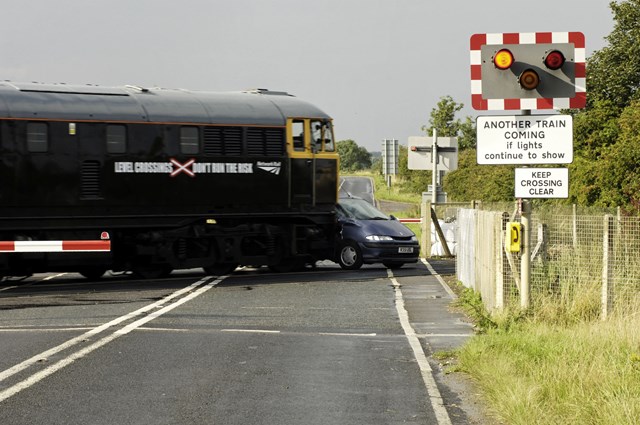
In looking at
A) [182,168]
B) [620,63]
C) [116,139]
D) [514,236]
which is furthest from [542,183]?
[620,63]

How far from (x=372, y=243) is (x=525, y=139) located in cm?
1219

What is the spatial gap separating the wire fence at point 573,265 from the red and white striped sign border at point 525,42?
128cm

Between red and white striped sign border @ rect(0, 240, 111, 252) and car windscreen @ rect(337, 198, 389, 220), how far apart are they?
666cm

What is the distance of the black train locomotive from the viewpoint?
67.5 ft

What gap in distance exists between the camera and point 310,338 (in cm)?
1302

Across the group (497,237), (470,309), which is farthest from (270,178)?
(497,237)

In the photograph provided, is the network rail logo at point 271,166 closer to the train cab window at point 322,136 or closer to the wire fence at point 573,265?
the train cab window at point 322,136

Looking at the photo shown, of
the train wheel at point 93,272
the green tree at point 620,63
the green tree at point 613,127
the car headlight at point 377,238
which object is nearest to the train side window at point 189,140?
the train wheel at point 93,272

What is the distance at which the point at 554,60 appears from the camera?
40.8ft

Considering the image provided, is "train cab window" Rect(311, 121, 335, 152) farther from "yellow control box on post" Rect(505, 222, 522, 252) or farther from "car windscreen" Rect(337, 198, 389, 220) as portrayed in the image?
"yellow control box on post" Rect(505, 222, 522, 252)

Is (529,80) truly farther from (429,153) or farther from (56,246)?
(429,153)

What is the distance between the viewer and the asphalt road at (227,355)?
8602mm

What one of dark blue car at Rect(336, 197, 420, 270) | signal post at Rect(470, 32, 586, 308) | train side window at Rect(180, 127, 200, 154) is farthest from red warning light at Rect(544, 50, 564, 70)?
dark blue car at Rect(336, 197, 420, 270)

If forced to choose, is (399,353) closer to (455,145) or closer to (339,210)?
(339,210)
